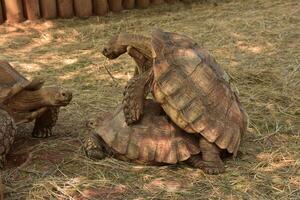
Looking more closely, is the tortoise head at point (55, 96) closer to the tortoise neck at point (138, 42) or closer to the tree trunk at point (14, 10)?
the tortoise neck at point (138, 42)

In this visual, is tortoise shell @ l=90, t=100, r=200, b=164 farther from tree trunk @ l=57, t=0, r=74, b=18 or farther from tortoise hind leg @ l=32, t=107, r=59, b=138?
tree trunk @ l=57, t=0, r=74, b=18

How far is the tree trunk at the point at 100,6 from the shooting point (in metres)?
8.65

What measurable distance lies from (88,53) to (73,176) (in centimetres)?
359

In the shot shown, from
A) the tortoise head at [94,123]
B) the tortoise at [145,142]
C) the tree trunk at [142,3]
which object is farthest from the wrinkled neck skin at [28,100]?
the tree trunk at [142,3]

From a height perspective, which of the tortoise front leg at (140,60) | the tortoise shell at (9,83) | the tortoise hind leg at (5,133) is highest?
the tortoise front leg at (140,60)

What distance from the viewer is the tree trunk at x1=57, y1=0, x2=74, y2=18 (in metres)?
8.31

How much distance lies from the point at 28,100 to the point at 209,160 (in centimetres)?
144

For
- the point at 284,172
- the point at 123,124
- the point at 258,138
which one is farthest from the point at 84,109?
the point at 284,172

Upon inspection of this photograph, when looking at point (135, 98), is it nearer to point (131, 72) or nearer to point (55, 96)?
point (55, 96)

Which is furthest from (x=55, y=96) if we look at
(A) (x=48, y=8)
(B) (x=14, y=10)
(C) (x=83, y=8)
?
(C) (x=83, y=8)

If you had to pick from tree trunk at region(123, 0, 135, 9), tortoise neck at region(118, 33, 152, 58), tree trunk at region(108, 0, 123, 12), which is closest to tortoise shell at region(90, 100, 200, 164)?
tortoise neck at region(118, 33, 152, 58)

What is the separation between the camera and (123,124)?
378cm

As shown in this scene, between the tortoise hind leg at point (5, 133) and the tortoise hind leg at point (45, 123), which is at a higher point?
the tortoise hind leg at point (5, 133)

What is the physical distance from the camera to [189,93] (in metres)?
3.63
